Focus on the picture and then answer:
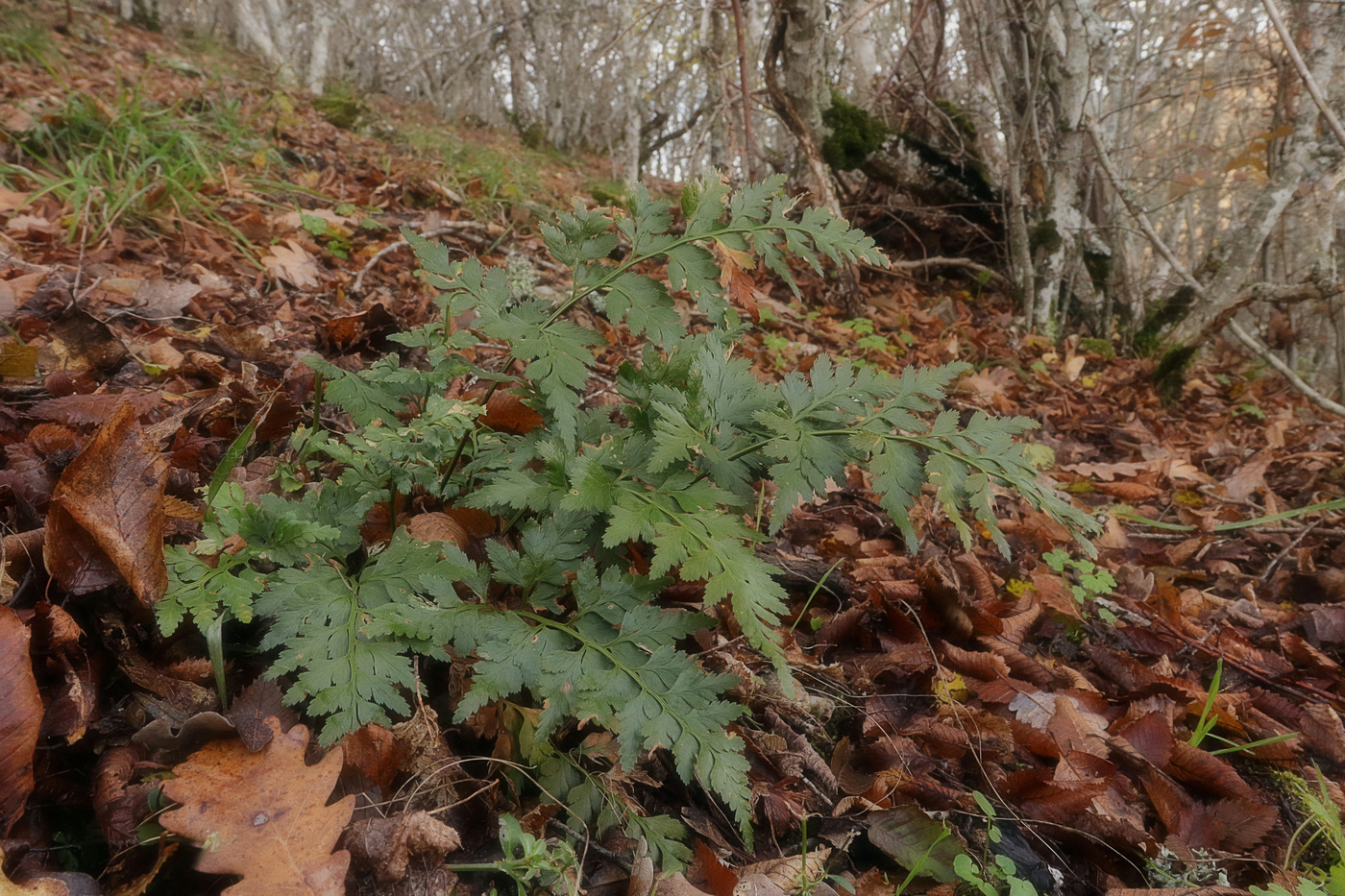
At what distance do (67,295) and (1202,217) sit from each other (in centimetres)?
2575

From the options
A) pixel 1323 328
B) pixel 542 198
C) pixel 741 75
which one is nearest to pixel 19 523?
pixel 741 75

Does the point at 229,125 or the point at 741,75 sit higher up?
the point at 741,75

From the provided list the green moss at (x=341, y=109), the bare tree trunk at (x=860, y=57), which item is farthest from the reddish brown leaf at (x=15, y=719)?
the bare tree trunk at (x=860, y=57)

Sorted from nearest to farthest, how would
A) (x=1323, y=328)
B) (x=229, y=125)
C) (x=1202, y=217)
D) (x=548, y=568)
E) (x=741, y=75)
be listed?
(x=548, y=568) → (x=741, y=75) → (x=229, y=125) → (x=1323, y=328) → (x=1202, y=217)

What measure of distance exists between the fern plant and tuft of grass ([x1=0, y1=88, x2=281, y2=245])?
270cm

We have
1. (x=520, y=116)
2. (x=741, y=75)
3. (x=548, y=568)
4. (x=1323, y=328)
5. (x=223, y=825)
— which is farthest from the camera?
(x=520, y=116)

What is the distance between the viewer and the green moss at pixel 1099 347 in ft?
18.5

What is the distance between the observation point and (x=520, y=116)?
13289 millimetres

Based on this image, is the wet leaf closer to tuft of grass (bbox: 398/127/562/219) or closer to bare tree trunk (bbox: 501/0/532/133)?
tuft of grass (bbox: 398/127/562/219)

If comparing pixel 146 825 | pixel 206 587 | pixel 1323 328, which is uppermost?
pixel 1323 328

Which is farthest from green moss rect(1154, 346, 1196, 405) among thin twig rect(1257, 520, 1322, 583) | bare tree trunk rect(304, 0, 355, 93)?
bare tree trunk rect(304, 0, 355, 93)

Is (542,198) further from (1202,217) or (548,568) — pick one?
(1202,217)

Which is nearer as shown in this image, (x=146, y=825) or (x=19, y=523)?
(x=146, y=825)

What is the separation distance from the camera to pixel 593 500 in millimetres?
1292
